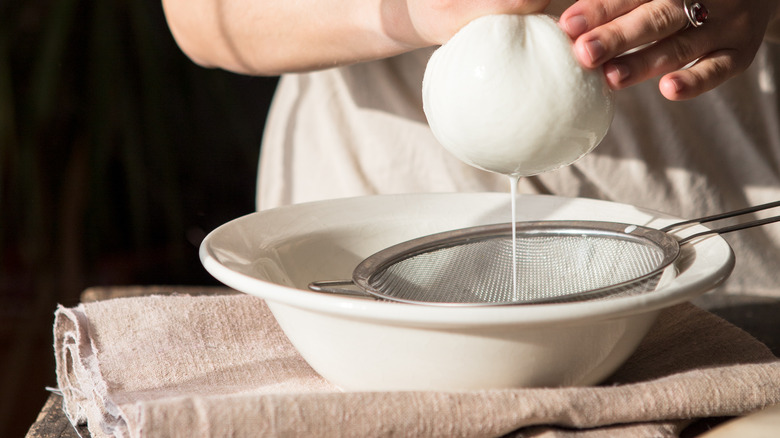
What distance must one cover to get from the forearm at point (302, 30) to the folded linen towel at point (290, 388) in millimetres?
283

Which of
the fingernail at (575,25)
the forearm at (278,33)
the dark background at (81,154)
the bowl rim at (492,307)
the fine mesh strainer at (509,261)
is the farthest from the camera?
the dark background at (81,154)

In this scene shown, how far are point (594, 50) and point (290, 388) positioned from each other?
1.05 feet

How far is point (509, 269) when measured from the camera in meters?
0.71

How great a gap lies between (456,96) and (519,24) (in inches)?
2.7

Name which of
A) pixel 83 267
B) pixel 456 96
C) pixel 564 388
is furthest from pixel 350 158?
pixel 83 267

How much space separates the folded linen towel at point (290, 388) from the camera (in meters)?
0.45

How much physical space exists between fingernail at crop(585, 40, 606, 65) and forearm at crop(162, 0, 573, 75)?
0.10 meters

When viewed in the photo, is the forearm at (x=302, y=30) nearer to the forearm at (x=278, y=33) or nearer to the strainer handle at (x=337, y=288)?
the forearm at (x=278, y=33)

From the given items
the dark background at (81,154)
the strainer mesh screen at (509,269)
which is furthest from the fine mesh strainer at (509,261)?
the dark background at (81,154)

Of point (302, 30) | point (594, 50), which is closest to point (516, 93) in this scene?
point (594, 50)

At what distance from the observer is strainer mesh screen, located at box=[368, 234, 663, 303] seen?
2.20 ft

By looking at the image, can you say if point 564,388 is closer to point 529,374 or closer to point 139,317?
point 529,374

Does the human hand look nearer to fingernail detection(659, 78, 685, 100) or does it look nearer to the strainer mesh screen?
fingernail detection(659, 78, 685, 100)

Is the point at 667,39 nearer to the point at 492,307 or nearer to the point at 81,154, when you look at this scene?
the point at 492,307
